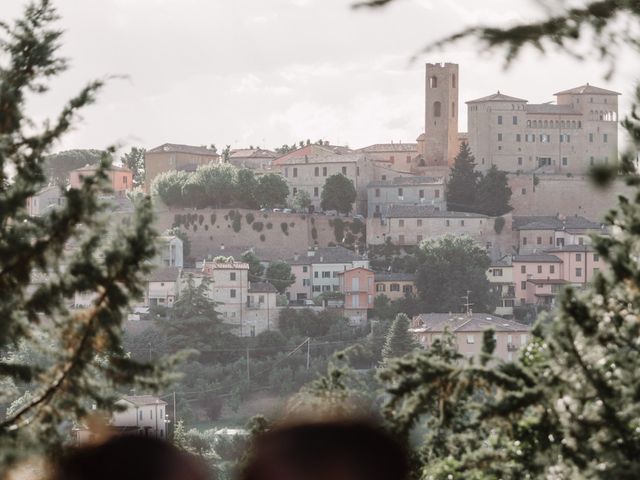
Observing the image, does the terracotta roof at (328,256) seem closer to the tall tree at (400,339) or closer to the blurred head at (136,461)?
the tall tree at (400,339)

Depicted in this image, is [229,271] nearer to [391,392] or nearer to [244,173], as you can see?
[244,173]

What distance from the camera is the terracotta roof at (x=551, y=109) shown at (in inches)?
3482

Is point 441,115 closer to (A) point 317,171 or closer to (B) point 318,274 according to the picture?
(A) point 317,171

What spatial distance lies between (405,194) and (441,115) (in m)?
8.56

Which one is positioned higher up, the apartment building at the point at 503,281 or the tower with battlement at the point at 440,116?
the tower with battlement at the point at 440,116

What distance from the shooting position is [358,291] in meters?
74.4

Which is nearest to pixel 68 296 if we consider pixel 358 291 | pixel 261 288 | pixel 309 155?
pixel 261 288

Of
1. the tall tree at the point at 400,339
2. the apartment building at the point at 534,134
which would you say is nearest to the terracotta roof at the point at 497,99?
the apartment building at the point at 534,134

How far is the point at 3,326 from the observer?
614 cm

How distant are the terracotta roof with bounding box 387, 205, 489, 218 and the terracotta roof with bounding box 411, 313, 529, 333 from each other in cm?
920

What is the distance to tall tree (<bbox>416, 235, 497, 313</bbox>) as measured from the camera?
241ft

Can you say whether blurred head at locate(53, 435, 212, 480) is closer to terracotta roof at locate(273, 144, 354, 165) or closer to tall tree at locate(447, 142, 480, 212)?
tall tree at locate(447, 142, 480, 212)

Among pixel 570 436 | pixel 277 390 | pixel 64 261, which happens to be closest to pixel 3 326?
pixel 64 261

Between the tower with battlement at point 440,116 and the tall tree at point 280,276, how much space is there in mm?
14619
